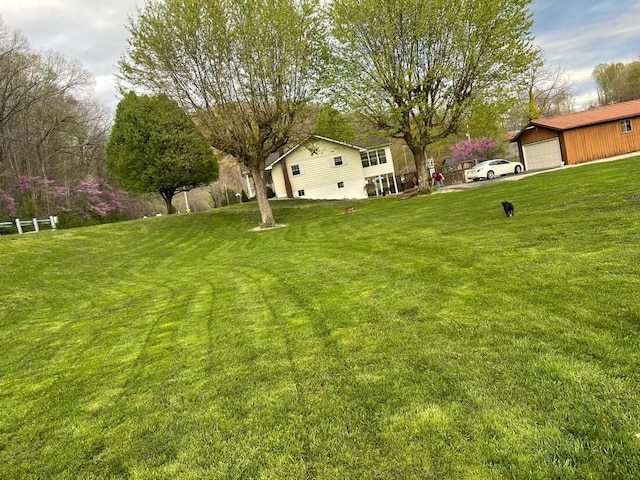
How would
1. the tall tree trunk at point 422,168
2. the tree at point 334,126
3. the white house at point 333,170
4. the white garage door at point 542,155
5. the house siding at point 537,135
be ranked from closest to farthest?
the tree at point 334,126
the tall tree trunk at point 422,168
the white garage door at point 542,155
the house siding at point 537,135
the white house at point 333,170

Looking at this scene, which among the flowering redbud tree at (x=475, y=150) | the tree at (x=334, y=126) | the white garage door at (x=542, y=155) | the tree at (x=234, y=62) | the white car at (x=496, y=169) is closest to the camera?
the tree at (x=234, y=62)

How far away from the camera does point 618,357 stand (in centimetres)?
309

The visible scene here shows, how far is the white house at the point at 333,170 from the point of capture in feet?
118

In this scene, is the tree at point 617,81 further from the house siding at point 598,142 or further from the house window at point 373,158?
the house window at point 373,158

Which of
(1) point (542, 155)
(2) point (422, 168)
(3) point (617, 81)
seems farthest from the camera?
(3) point (617, 81)

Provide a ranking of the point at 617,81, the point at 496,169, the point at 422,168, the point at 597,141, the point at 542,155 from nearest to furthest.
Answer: the point at 422,168 < the point at 597,141 < the point at 542,155 < the point at 496,169 < the point at 617,81

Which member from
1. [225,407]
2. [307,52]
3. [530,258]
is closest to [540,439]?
[225,407]

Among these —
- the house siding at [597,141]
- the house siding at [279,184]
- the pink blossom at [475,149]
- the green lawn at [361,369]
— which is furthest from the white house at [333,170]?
the green lawn at [361,369]

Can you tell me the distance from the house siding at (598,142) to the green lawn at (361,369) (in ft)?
70.9

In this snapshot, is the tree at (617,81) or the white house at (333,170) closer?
the white house at (333,170)

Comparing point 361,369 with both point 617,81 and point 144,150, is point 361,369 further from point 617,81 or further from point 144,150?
point 617,81

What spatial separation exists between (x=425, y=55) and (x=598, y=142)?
48.4 ft

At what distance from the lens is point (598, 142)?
89.0 feet

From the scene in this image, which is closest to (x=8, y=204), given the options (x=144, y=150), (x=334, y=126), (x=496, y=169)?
(x=144, y=150)
